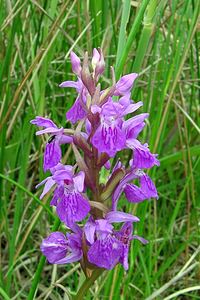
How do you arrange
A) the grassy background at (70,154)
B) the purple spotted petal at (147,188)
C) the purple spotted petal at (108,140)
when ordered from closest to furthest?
the purple spotted petal at (108,140) → the purple spotted petal at (147,188) → the grassy background at (70,154)

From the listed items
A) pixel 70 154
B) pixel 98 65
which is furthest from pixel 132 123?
pixel 70 154

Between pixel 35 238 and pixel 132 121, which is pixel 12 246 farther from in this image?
pixel 132 121

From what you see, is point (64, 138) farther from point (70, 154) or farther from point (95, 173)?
point (70, 154)

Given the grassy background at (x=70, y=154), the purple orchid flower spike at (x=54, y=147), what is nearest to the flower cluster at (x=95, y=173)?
the purple orchid flower spike at (x=54, y=147)

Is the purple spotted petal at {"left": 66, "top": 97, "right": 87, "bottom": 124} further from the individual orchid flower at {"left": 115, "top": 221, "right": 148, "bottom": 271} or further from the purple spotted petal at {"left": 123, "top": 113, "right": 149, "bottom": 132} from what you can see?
the individual orchid flower at {"left": 115, "top": 221, "right": 148, "bottom": 271}

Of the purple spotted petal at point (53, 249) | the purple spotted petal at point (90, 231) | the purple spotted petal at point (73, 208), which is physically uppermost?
the purple spotted petal at point (73, 208)

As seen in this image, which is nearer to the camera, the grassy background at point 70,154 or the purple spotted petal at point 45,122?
the purple spotted petal at point 45,122

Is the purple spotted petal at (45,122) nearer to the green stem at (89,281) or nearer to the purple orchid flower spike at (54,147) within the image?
the purple orchid flower spike at (54,147)

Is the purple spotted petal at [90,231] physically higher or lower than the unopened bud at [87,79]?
lower

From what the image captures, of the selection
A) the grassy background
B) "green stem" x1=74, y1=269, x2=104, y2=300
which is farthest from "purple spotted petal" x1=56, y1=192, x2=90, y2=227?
the grassy background
